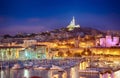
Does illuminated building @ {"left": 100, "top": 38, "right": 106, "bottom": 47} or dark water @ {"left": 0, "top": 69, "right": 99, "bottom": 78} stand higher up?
illuminated building @ {"left": 100, "top": 38, "right": 106, "bottom": 47}

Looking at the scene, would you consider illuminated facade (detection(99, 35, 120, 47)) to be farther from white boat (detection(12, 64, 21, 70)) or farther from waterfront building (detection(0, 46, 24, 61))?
white boat (detection(12, 64, 21, 70))

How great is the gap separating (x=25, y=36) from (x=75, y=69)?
968cm

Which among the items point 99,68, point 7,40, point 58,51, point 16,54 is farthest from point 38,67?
point 7,40

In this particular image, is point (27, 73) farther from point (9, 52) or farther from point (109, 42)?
point (109, 42)

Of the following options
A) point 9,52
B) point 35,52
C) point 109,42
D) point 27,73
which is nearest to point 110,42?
point 109,42

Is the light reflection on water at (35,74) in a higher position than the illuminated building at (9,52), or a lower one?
lower

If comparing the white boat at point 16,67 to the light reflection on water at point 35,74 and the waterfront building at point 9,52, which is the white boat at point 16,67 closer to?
the light reflection on water at point 35,74

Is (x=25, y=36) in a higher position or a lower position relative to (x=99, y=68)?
higher

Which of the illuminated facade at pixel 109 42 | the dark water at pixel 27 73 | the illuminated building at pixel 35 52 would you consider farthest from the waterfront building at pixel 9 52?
the dark water at pixel 27 73

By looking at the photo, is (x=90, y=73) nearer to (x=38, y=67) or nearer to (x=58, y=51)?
(x=38, y=67)

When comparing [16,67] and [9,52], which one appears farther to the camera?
[9,52]

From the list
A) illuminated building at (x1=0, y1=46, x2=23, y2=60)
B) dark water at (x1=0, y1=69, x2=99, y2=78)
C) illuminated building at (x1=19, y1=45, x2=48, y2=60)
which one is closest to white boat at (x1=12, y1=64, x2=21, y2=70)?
dark water at (x1=0, y1=69, x2=99, y2=78)

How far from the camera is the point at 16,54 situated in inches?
496

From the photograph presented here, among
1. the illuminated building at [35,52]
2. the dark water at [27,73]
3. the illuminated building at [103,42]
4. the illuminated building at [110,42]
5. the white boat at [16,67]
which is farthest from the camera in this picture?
the illuminated building at [103,42]
